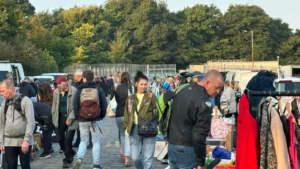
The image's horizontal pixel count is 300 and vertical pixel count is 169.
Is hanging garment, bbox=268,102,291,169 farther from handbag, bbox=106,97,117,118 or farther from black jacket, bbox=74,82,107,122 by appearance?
handbag, bbox=106,97,117,118

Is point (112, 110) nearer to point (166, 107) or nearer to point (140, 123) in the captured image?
point (140, 123)

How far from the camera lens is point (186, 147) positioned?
5906 mm

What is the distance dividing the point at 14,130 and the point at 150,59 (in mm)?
79475

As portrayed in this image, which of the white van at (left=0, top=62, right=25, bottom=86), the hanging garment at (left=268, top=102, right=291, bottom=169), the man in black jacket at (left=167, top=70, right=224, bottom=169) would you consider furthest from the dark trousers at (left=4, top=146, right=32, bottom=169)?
the white van at (left=0, top=62, right=25, bottom=86)

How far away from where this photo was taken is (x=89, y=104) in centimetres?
1009

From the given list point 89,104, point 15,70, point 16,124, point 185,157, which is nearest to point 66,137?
point 89,104

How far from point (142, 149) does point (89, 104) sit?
1.56m

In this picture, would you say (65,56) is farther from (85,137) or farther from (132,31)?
(85,137)

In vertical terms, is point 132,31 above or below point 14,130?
above

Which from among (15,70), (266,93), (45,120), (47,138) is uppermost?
(15,70)

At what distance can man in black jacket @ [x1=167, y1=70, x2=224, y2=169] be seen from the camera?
5.64m

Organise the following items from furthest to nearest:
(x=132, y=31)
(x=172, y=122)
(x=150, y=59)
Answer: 1. (x=132, y=31)
2. (x=150, y=59)
3. (x=172, y=122)

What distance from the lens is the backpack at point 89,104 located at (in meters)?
10.0

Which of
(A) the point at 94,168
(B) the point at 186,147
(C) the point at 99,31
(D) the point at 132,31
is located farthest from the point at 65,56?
(B) the point at 186,147
